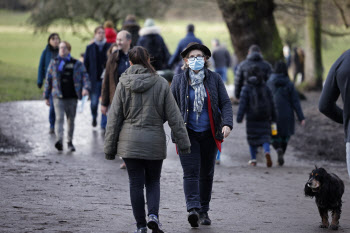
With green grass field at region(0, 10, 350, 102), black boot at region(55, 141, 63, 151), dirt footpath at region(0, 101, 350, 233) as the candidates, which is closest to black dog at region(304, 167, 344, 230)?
dirt footpath at region(0, 101, 350, 233)

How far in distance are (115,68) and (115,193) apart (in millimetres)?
2570

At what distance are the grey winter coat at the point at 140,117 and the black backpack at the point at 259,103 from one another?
5450mm

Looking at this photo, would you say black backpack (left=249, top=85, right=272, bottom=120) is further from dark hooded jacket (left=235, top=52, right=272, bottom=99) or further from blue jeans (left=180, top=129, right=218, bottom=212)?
blue jeans (left=180, top=129, right=218, bottom=212)

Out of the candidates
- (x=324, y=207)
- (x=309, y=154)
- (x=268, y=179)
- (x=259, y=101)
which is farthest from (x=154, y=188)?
(x=309, y=154)

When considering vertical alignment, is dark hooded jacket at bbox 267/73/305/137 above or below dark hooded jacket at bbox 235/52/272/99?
below

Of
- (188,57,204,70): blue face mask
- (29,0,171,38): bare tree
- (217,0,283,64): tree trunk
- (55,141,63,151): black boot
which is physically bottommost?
(55,141,63,151): black boot

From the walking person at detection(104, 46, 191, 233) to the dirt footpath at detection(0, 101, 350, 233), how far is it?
22.7 inches

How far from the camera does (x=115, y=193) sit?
29.3ft

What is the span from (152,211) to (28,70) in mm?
28008

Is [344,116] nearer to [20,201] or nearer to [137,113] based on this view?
[137,113]

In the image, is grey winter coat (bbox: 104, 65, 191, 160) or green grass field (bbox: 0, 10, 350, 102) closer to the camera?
grey winter coat (bbox: 104, 65, 191, 160)

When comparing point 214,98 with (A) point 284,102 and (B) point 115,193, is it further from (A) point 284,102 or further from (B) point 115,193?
(A) point 284,102

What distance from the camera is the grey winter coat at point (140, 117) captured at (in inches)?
254

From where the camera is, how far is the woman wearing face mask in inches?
282
